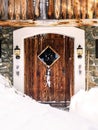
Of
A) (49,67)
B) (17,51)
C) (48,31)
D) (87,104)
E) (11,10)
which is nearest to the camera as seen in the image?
(87,104)

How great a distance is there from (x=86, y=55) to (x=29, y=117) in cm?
797

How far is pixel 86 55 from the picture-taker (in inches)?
504

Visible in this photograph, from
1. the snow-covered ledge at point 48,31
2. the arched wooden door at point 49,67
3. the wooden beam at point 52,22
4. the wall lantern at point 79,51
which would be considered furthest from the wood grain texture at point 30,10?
the wall lantern at point 79,51

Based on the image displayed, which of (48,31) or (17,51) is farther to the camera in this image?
(48,31)

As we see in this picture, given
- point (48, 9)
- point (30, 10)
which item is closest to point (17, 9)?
point (30, 10)

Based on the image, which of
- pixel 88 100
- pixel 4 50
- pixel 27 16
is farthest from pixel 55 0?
pixel 88 100

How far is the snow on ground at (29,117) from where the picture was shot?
4.85 meters

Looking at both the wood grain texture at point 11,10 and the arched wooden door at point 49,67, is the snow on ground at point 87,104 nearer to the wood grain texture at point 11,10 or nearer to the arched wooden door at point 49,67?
the arched wooden door at point 49,67

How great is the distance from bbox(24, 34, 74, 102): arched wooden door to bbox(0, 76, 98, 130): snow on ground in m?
7.57

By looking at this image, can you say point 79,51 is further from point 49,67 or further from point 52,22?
point 52,22

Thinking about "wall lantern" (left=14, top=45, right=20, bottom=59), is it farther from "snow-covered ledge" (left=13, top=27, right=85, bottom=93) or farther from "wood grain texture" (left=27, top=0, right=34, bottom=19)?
"wood grain texture" (left=27, top=0, right=34, bottom=19)

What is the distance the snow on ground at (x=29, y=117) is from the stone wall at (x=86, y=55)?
7.31 m

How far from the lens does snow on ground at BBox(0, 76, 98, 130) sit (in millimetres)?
4848

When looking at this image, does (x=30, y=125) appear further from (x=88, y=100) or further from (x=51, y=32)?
(x=51, y=32)
